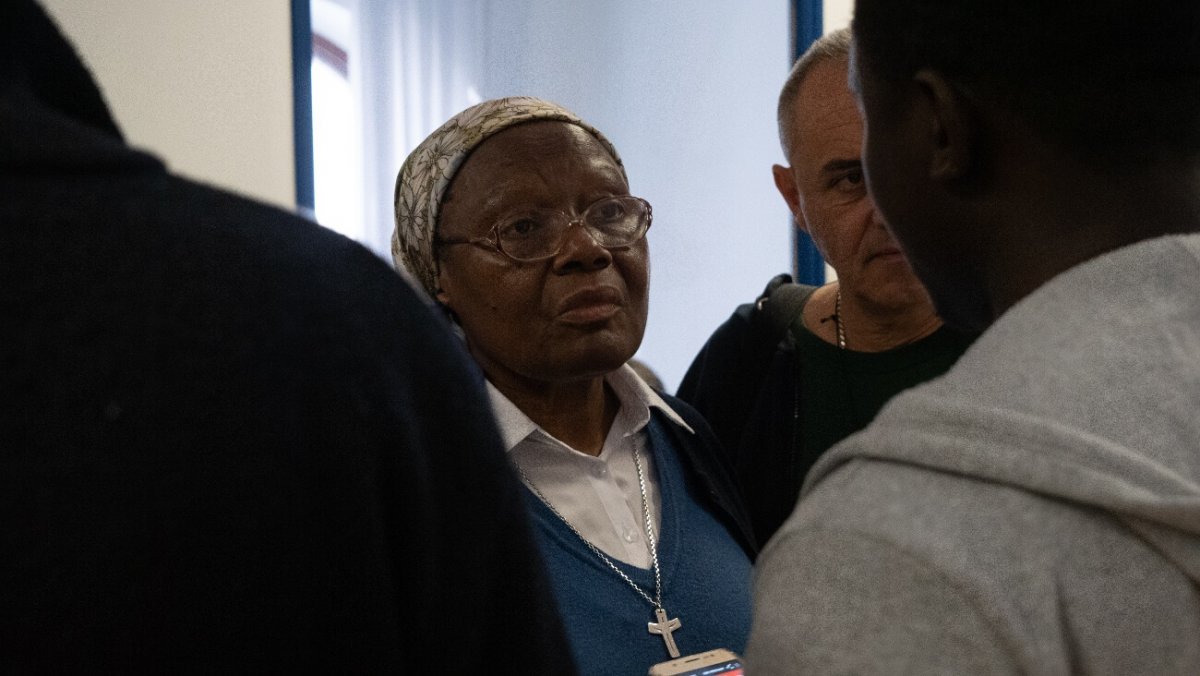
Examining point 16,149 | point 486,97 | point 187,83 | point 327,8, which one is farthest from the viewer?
point 486,97

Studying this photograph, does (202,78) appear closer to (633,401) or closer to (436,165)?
(436,165)

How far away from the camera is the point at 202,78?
2.51 m

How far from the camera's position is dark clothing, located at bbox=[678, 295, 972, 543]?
6.53ft

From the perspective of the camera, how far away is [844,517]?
731 millimetres

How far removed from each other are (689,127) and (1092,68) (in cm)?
290

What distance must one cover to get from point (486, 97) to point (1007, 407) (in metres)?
2.50

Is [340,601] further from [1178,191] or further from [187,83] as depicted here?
[187,83]

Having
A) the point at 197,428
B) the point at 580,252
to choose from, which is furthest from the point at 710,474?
the point at 197,428

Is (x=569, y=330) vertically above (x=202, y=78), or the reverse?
(x=202, y=78)

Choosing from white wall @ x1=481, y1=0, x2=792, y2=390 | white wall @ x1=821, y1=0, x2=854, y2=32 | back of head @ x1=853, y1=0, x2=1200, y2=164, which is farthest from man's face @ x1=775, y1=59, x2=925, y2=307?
white wall @ x1=821, y1=0, x2=854, y2=32

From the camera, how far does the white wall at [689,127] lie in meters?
3.43

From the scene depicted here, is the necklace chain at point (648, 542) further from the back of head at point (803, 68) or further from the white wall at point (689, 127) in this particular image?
the white wall at point (689, 127)

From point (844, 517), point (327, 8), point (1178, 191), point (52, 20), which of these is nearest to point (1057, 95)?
point (1178, 191)

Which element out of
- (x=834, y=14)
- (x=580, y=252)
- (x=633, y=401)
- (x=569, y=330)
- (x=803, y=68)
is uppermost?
(x=834, y=14)
